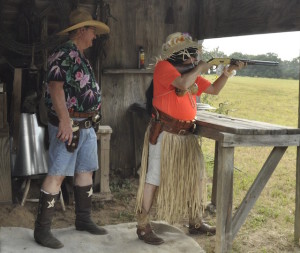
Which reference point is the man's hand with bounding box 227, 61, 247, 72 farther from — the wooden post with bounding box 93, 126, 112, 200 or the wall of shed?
the wall of shed

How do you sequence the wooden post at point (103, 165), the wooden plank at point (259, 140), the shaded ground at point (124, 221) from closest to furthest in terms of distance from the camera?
the wooden plank at point (259, 140) → the shaded ground at point (124, 221) → the wooden post at point (103, 165)

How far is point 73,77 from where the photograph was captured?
3262 mm

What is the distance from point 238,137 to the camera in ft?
10.4

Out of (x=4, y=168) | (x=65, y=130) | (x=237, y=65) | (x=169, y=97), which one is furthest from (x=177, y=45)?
(x=4, y=168)

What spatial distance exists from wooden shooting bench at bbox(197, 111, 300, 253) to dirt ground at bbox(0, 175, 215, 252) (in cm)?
46

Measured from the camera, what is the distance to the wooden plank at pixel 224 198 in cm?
322

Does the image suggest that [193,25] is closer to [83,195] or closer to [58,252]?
[83,195]

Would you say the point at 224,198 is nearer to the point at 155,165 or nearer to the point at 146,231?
the point at 155,165

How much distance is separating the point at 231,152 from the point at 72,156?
1240 mm

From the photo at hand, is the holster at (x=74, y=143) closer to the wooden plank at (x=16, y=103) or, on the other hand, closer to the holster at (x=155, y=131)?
the holster at (x=155, y=131)

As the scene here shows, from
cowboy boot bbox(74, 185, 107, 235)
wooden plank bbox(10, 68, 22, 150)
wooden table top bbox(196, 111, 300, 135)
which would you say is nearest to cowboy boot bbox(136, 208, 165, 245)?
cowboy boot bbox(74, 185, 107, 235)

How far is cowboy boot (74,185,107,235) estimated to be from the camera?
367 centimetres

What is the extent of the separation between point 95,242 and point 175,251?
2.21ft

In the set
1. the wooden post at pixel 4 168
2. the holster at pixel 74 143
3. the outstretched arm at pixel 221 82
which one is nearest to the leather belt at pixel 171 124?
the outstretched arm at pixel 221 82
